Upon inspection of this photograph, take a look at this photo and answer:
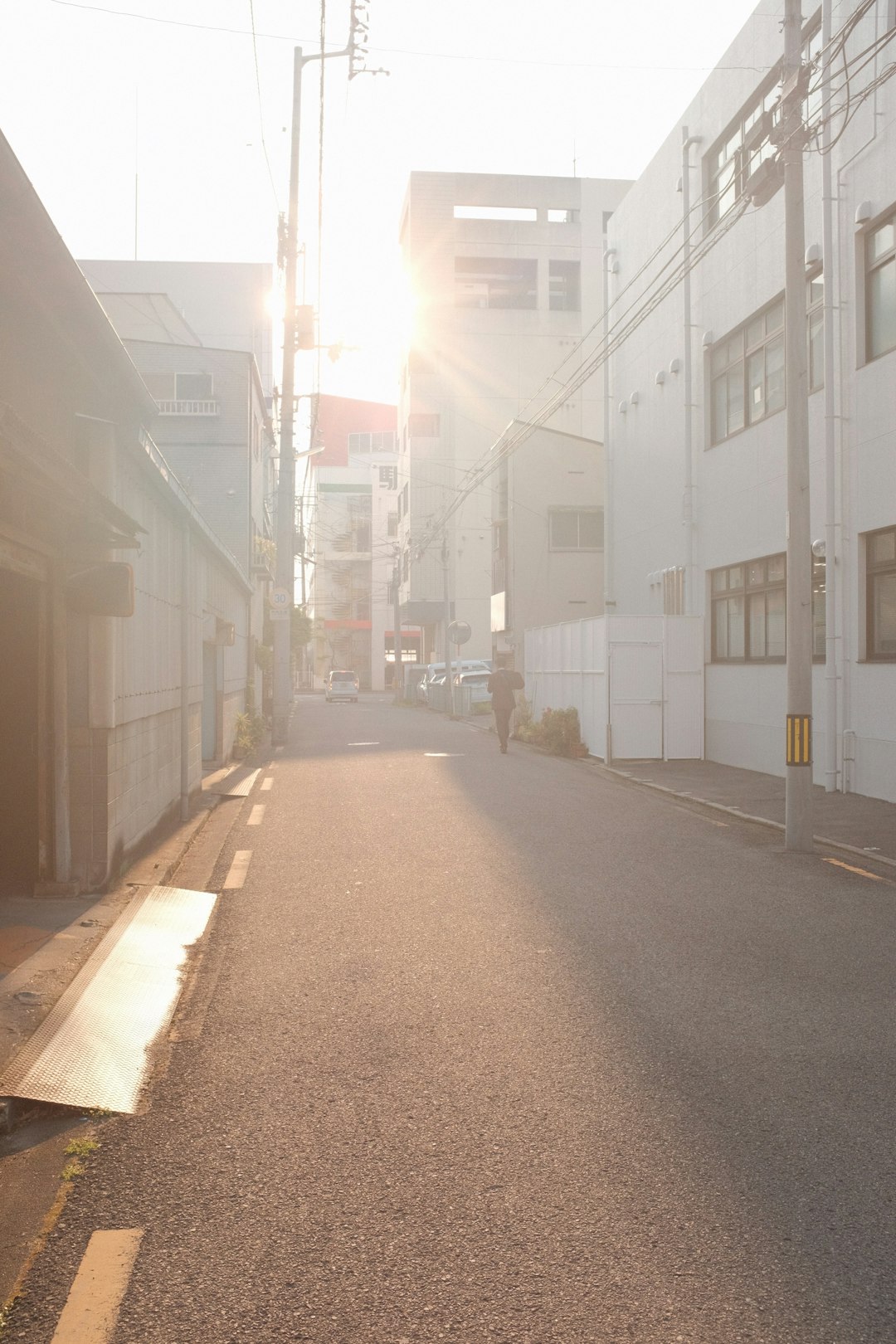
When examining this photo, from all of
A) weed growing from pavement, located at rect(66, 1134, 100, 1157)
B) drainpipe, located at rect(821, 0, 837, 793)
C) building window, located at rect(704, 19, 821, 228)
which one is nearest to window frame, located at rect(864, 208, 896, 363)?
drainpipe, located at rect(821, 0, 837, 793)

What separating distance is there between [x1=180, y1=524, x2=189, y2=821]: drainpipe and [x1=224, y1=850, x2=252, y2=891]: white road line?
7.93ft

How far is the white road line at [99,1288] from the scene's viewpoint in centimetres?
292

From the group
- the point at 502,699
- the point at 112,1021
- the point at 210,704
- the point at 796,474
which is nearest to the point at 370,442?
the point at 502,699

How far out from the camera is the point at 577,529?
1544 inches

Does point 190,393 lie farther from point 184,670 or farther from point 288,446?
point 184,670

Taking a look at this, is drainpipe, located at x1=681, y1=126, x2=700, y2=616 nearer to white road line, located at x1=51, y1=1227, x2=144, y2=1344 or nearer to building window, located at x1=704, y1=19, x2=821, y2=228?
building window, located at x1=704, y1=19, x2=821, y2=228

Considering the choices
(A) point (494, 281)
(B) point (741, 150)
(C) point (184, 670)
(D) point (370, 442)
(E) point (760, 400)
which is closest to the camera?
(C) point (184, 670)

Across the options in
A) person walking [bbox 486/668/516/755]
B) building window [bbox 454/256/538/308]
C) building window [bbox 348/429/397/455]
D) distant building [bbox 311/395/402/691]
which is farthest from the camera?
building window [bbox 348/429/397/455]

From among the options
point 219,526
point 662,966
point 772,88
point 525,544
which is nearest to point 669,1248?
point 662,966

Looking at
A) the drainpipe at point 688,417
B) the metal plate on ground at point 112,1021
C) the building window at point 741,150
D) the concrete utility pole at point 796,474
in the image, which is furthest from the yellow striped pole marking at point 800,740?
the drainpipe at point 688,417

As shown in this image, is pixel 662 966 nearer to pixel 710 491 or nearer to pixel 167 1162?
pixel 167 1162

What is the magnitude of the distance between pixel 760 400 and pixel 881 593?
18.4 ft

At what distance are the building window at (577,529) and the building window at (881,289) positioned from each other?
23.6 m

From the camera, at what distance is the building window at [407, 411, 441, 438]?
66.2 meters
